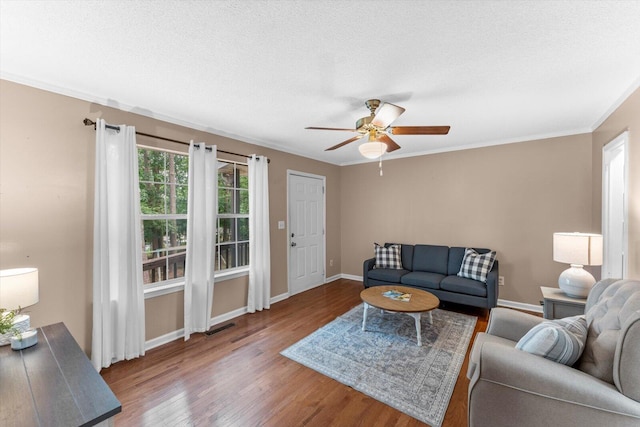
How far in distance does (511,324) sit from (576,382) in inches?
29.4

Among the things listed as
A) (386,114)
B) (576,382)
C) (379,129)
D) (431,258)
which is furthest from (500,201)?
(576,382)

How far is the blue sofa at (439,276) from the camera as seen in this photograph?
348 cm

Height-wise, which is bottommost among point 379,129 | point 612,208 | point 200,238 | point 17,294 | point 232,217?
point 17,294

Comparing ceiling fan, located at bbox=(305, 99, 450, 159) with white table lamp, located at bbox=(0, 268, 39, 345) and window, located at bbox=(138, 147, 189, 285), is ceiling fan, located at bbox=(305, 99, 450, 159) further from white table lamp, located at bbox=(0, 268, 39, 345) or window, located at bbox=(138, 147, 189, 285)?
white table lamp, located at bbox=(0, 268, 39, 345)

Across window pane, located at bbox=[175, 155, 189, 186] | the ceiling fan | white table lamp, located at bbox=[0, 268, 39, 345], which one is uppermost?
the ceiling fan

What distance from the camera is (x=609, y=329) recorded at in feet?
4.60

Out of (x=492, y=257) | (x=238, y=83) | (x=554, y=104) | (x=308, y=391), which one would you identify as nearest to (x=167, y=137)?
(x=238, y=83)

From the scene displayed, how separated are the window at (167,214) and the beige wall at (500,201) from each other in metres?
2.92

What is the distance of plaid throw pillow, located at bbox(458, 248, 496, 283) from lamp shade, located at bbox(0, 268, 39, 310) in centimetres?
449

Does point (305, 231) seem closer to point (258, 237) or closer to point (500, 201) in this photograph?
point (258, 237)

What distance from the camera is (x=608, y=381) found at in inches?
50.3

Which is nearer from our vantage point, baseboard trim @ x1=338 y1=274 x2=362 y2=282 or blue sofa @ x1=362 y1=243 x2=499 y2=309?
blue sofa @ x1=362 y1=243 x2=499 y2=309

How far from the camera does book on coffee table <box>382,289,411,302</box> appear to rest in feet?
10.1

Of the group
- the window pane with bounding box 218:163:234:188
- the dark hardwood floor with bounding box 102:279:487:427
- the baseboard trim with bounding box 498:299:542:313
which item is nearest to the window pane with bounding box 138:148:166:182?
the window pane with bounding box 218:163:234:188
